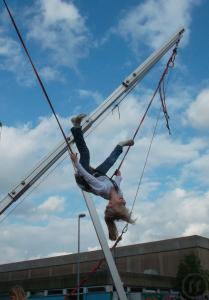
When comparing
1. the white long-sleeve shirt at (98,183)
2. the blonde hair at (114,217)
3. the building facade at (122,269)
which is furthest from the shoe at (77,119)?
the building facade at (122,269)

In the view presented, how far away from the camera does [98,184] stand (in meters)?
6.67

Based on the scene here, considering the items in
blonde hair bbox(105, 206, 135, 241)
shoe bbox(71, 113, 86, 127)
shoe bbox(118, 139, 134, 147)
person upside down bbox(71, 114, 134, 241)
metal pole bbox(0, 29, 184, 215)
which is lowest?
blonde hair bbox(105, 206, 135, 241)

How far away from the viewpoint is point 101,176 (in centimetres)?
700

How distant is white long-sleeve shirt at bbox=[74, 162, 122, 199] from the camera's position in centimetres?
651

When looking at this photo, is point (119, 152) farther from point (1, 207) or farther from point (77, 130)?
point (1, 207)

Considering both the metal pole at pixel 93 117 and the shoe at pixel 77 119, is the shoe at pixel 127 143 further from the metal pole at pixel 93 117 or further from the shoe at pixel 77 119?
the metal pole at pixel 93 117

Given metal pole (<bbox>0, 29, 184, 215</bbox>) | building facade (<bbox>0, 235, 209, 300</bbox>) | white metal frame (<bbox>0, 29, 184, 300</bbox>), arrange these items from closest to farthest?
1. white metal frame (<bbox>0, 29, 184, 300</bbox>)
2. metal pole (<bbox>0, 29, 184, 215</bbox>)
3. building facade (<bbox>0, 235, 209, 300</bbox>)

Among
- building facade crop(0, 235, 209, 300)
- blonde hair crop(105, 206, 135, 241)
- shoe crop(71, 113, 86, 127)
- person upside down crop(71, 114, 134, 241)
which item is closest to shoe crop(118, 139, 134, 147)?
person upside down crop(71, 114, 134, 241)

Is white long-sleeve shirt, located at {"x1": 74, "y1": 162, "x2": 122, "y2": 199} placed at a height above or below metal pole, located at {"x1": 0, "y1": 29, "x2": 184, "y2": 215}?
below

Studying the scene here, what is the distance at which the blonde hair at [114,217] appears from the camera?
6612 millimetres

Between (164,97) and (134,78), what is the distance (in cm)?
127

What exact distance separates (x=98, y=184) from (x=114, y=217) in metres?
0.62

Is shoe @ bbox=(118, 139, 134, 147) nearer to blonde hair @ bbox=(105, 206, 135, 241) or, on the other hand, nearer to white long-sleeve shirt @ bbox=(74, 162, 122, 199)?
white long-sleeve shirt @ bbox=(74, 162, 122, 199)

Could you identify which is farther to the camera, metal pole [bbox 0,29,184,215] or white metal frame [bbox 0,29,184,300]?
metal pole [bbox 0,29,184,215]
